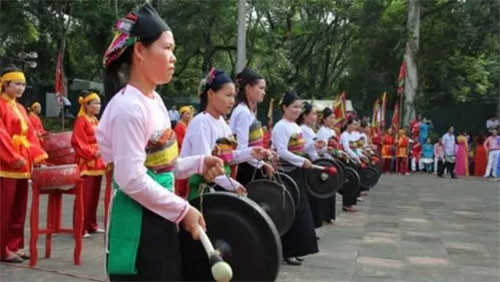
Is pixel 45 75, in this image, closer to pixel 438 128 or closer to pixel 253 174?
pixel 438 128

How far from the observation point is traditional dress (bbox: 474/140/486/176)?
21484 millimetres

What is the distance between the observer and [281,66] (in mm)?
26688

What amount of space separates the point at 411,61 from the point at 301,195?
66.8ft

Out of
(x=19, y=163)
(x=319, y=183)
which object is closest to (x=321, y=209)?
(x=319, y=183)

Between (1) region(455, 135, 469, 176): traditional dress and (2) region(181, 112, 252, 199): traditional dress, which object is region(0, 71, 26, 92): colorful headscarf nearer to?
(2) region(181, 112, 252, 199): traditional dress

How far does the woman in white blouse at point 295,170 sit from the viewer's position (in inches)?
262

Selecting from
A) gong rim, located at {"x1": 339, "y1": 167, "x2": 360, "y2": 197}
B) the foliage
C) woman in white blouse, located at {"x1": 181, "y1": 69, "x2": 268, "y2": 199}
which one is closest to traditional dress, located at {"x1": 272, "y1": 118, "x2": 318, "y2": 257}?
woman in white blouse, located at {"x1": 181, "y1": 69, "x2": 268, "y2": 199}

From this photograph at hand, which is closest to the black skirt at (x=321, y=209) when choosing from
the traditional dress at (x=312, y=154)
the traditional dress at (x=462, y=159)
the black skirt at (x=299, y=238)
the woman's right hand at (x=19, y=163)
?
the traditional dress at (x=312, y=154)

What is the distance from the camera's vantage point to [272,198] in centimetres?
572

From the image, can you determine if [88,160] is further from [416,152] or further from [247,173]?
[416,152]

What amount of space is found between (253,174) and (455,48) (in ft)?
74.4

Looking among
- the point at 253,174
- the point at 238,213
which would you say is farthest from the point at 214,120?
the point at 238,213

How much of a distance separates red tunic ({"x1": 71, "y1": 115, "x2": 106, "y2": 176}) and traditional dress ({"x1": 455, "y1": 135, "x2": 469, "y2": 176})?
52.9ft

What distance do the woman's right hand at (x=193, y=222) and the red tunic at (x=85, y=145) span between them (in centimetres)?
501
